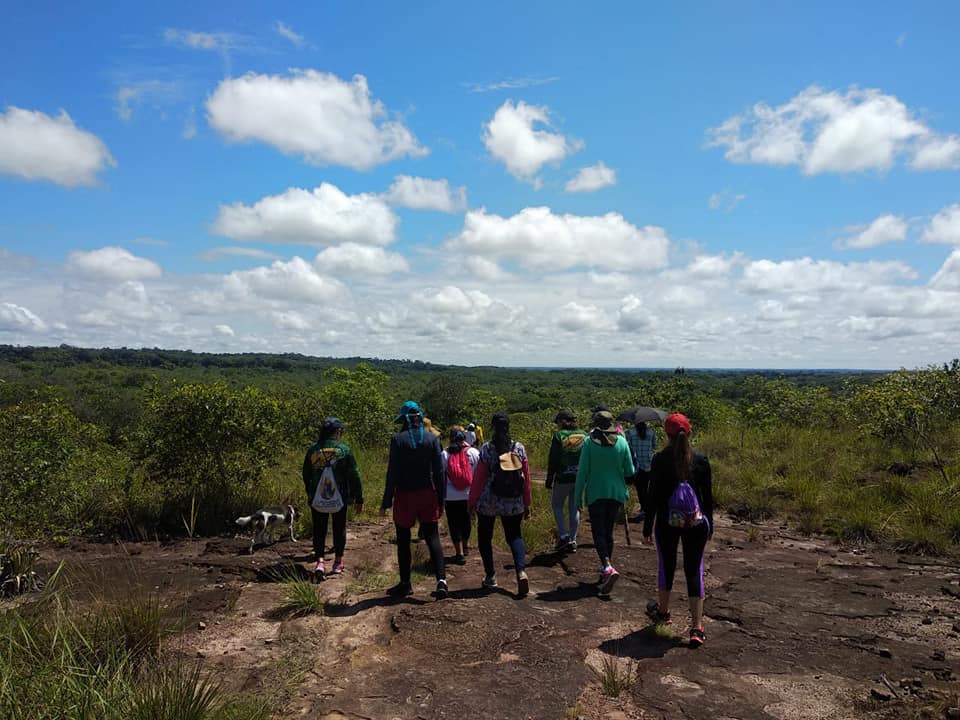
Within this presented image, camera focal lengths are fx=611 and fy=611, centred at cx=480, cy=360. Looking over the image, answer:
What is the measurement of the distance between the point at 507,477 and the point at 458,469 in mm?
1227

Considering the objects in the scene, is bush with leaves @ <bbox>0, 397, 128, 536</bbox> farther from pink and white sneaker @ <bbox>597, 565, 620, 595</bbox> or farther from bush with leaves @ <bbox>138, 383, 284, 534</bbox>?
pink and white sneaker @ <bbox>597, 565, 620, 595</bbox>

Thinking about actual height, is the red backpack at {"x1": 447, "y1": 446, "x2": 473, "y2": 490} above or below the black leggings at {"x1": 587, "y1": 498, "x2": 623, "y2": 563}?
above

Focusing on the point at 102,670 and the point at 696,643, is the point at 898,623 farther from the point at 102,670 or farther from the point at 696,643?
the point at 102,670

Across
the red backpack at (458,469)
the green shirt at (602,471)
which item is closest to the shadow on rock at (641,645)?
the green shirt at (602,471)

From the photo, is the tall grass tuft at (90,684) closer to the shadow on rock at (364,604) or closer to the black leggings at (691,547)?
the shadow on rock at (364,604)

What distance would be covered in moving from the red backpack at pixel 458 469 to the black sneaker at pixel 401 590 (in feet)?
4.67

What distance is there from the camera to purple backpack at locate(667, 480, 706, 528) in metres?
4.73

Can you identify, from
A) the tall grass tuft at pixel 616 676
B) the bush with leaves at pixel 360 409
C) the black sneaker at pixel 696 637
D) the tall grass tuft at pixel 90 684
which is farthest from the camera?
the bush with leaves at pixel 360 409

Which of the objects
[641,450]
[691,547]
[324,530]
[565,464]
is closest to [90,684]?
[324,530]

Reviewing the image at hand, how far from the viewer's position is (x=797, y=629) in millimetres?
5172

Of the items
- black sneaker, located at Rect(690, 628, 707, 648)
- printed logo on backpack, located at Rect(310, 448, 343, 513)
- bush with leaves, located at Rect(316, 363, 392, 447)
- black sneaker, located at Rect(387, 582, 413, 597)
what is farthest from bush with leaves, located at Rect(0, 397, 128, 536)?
bush with leaves, located at Rect(316, 363, 392, 447)

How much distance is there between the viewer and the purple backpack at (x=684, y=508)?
4.73 m

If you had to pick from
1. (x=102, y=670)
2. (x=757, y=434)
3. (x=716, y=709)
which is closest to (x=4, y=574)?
(x=102, y=670)

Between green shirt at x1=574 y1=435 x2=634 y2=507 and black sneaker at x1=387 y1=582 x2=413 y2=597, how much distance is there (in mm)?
1887
